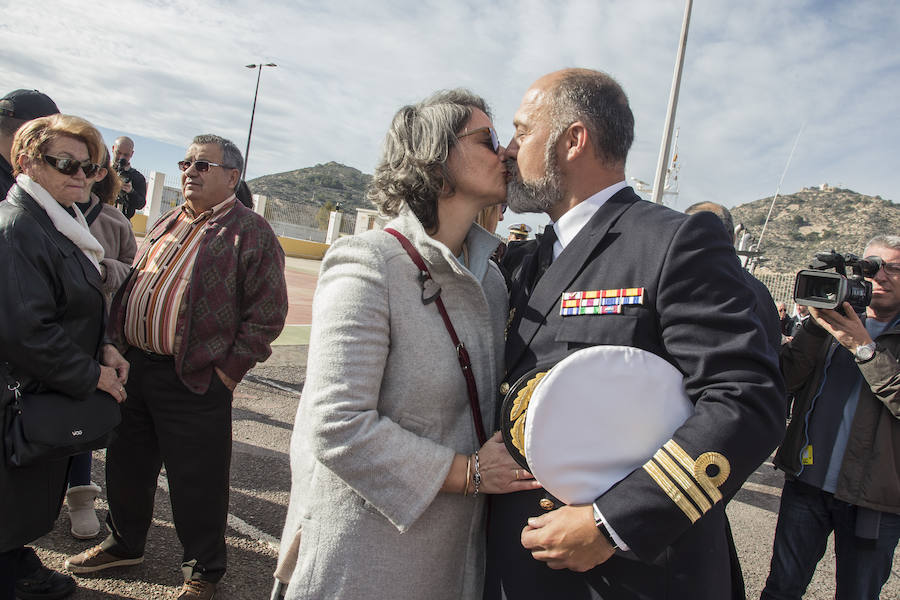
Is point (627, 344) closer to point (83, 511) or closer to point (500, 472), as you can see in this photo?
point (500, 472)

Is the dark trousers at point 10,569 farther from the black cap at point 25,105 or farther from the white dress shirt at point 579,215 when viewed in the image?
the white dress shirt at point 579,215

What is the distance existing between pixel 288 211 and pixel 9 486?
33.1 meters

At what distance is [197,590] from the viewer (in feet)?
8.73

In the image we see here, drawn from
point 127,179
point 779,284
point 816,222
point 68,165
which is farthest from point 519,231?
point 816,222

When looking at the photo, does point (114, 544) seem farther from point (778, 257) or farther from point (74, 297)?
point (778, 257)

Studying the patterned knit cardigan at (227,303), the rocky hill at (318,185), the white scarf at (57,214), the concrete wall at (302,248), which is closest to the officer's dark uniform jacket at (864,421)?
the patterned knit cardigan at (227,303)

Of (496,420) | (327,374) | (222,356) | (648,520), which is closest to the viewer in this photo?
(648,520)

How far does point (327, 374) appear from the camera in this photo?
1425 mm

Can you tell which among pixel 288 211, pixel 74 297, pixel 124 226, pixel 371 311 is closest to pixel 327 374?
pixel 371 311

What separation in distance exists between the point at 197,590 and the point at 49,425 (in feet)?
3.43

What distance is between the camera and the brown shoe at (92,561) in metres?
2.81

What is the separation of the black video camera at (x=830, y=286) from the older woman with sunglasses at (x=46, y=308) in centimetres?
305

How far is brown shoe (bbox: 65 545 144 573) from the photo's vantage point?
9.23ft

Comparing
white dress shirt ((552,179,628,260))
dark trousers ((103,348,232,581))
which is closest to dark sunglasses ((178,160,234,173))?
dark trousers ((103,348,232,581))
